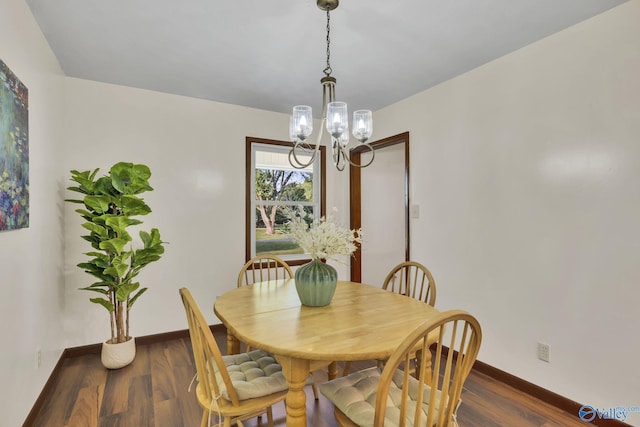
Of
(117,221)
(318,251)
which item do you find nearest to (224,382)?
(318,251)

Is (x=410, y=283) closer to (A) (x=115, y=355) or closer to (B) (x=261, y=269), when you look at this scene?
(B) (x=261, y=269)

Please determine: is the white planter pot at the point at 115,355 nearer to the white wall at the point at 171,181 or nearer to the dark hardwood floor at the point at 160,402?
the dark hardwood floor at the point at 160,402

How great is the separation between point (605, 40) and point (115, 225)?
352cm

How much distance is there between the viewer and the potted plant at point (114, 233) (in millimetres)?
2484

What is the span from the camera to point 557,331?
7.18 feet

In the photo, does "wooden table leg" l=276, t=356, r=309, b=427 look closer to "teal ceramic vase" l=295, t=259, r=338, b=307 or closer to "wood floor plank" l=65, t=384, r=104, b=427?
"teal ceramic vase" l=295, t=259, r=338, b=307

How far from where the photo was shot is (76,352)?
2.90m

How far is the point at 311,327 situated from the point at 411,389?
0.52m

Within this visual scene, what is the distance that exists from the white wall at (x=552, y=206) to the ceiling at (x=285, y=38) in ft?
0.89

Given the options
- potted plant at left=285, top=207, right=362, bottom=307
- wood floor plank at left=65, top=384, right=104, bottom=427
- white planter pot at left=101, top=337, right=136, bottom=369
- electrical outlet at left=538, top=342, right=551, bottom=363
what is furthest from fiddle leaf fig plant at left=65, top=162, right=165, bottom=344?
electrical outlet at left=538, top=342, right=551, bottom=363

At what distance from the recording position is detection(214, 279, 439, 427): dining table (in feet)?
4.18

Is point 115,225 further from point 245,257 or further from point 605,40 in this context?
point 605,40

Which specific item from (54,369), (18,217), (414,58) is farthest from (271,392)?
(414,58)

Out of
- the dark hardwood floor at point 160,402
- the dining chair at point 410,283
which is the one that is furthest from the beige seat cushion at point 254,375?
the dining chair at point 410,283
